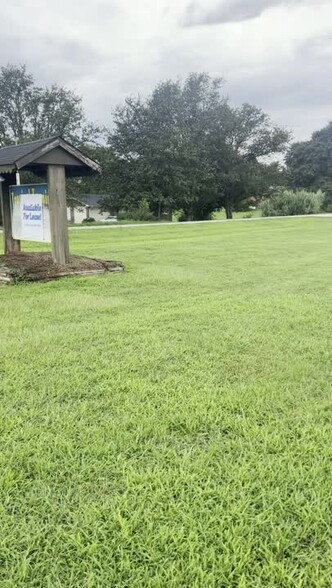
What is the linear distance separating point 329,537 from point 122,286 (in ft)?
17.2

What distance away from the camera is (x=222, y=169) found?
41.2 metres

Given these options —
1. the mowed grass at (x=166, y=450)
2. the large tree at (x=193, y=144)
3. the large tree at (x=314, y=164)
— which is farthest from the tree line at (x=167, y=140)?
the mowed grass at (x=166, y=450)

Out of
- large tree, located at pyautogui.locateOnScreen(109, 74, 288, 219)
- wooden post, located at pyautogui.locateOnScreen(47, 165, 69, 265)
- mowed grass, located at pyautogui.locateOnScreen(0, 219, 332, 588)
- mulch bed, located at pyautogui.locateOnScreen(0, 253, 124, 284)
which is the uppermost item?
large tree, located at pyautogui.locateOnScreen(109, 74, 288, 219)

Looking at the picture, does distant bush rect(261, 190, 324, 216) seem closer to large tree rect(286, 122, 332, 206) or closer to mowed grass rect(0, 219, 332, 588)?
large tree rect(286, 122, 332, 206)

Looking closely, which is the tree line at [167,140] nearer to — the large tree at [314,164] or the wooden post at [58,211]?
the large tree at [314,164]

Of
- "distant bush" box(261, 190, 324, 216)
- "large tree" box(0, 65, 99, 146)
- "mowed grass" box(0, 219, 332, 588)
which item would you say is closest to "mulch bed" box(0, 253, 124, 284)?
"mowed grass" box(0, 219, 332, 588)

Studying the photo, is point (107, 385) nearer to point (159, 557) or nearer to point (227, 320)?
point (159, 557)

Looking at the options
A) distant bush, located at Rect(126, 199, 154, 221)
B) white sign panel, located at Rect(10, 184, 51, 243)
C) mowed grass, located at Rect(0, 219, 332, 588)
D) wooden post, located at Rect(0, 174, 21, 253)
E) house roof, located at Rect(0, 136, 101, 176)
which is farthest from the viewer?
distant bush, located at Rect(126, 199, 154, 221)

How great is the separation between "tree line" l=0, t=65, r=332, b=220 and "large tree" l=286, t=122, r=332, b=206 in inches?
632

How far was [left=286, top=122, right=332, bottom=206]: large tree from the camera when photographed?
57.9m

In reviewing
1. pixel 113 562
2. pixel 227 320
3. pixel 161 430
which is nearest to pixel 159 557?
pixel 113 562

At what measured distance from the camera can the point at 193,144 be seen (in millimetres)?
39062

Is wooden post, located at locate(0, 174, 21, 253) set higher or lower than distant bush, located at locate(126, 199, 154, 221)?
lower

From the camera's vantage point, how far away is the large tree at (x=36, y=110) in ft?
130
